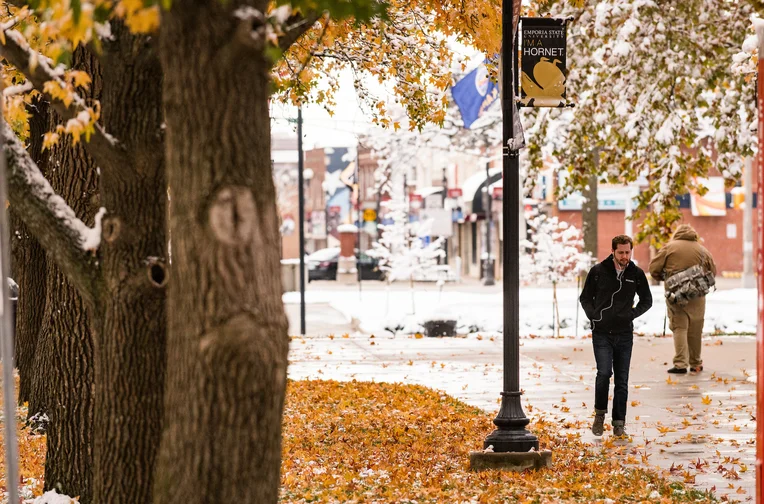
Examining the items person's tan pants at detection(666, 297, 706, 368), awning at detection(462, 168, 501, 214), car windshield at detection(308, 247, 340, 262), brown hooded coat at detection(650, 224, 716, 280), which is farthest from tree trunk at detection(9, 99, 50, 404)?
car windshield at detection(308, 247, 340, 262)

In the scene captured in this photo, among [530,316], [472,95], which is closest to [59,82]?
[472,95]

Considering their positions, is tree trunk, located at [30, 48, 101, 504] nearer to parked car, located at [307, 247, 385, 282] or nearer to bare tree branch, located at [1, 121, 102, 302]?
bare tree branch, located at [1, 121, 102, 302]

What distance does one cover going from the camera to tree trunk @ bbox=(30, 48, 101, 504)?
292 inches

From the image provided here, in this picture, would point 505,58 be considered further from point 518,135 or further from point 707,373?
point 707,373

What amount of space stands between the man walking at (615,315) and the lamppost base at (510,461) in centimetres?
177

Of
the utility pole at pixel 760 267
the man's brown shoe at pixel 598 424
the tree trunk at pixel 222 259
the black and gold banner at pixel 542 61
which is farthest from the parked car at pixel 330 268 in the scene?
the tree trunk at pixel 222 259

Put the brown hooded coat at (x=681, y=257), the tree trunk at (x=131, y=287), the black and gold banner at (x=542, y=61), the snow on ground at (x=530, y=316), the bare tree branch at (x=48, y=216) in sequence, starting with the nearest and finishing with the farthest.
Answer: the bare tree branch at (x=48, y=216) → the tree trunk at (x=131, y=287) → the black and gold banner at (x=542, y=61) → the brown hooded coat at (x=681, y=257) → the snow on ground at (x=530, y=316)

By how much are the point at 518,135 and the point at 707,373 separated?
7.42 metres

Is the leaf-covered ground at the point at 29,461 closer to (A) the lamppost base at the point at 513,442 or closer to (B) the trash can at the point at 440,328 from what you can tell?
(A) the lamppost base at the point at 513,442

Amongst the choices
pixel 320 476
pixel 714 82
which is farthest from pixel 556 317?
pixel 320 476

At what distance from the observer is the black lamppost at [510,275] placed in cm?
874

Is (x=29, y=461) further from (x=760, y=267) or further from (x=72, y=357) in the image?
(x=760, y=267)

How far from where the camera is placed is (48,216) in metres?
5.65

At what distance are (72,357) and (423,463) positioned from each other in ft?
9.13
